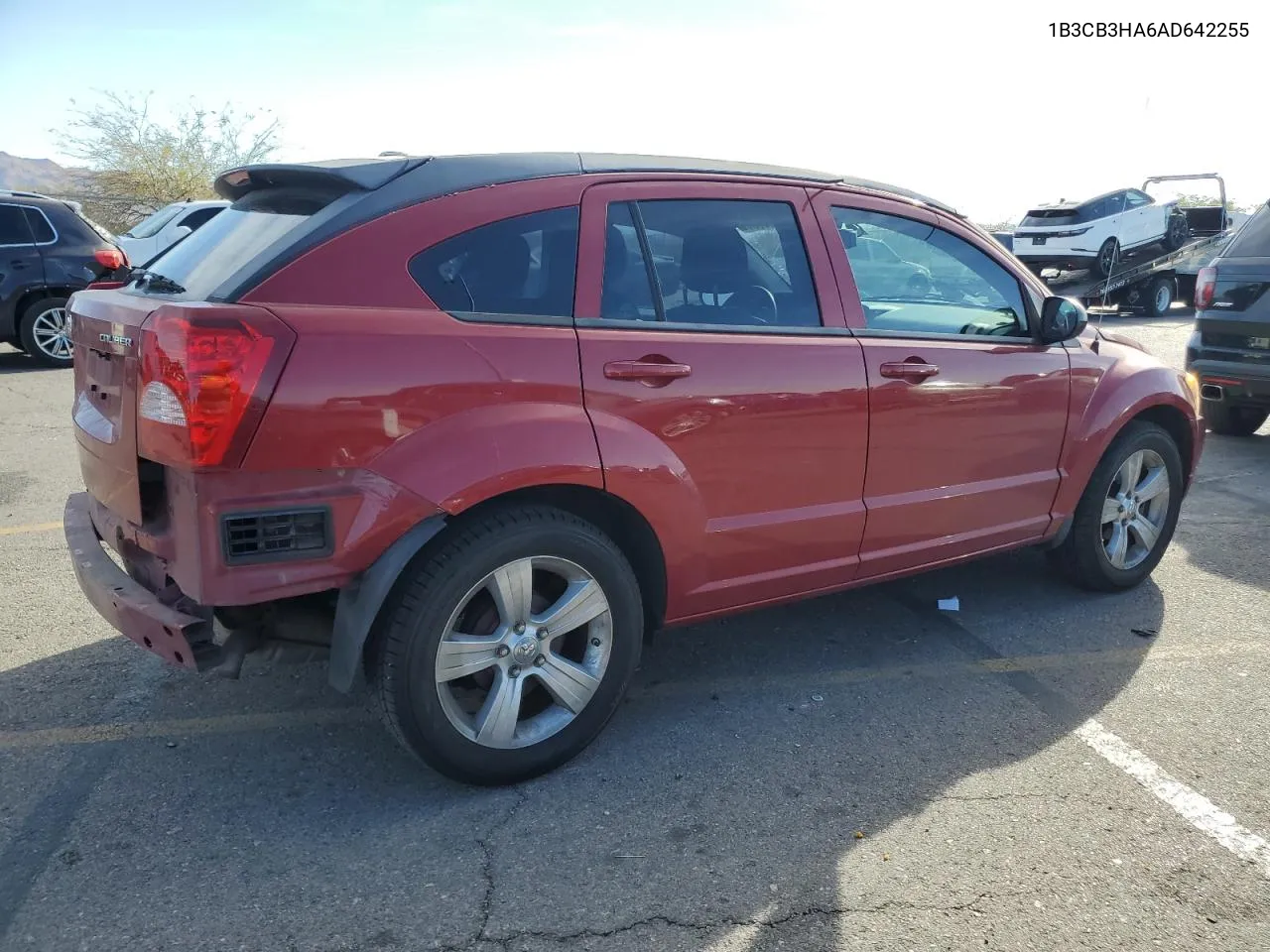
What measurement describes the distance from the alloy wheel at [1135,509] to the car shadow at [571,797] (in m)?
0.60

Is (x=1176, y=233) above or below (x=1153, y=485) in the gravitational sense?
above

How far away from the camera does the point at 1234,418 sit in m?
8.53

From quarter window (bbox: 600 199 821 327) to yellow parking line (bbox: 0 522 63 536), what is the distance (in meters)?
3.85

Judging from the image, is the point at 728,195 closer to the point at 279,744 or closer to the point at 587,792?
the point at 587,792

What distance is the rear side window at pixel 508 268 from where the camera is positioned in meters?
2.93

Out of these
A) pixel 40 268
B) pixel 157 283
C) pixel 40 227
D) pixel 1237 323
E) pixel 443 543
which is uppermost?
pixel 157 283

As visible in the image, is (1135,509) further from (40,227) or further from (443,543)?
(40,227)

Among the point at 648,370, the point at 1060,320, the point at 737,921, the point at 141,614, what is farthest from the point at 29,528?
the point at 1060,320

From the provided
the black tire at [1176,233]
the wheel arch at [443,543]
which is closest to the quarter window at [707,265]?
the wheel arch at [443,543]

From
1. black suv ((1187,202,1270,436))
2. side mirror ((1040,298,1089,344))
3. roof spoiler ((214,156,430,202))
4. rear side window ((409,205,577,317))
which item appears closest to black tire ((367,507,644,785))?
A: rear side window ((409,205,577,317))

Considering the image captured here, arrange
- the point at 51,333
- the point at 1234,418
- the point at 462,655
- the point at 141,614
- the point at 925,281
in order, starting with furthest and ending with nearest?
1. the point at 51,333
2. the point at 1234,418
3. the point at 925,281
4. the point at 462,655
5. the point at 141,614

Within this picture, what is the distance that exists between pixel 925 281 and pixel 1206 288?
16.0 ft

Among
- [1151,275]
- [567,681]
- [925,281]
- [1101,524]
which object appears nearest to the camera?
[567,681]

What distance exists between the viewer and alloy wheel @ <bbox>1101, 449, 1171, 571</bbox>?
4.76 m
